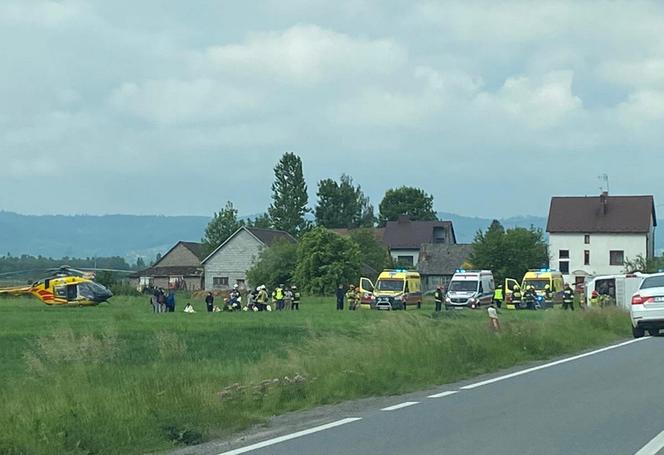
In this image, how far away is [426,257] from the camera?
126 m

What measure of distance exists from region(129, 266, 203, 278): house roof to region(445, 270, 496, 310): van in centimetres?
Result: 6711

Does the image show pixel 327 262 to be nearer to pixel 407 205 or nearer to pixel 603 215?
pixel 603 215

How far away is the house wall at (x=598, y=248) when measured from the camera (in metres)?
115

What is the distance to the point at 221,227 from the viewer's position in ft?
502

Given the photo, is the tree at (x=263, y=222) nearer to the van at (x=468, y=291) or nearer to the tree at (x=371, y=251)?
the tree at (x=371, y=251)

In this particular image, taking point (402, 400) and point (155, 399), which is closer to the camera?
point (155, 399)

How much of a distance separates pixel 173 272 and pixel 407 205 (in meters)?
37.5

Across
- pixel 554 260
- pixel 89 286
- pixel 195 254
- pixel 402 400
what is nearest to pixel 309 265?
pixel 89 286

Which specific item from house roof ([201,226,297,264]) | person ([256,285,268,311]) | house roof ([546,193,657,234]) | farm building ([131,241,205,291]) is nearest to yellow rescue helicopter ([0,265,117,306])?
person ([256,285,268,311])

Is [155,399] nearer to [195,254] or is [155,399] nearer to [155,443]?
[155,443]

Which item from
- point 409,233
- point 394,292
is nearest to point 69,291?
point 394,292

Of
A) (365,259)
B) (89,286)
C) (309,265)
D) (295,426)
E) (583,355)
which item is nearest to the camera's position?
(295,426)

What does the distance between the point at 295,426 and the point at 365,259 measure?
98.0 metres

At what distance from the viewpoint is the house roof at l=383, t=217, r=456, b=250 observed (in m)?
138
